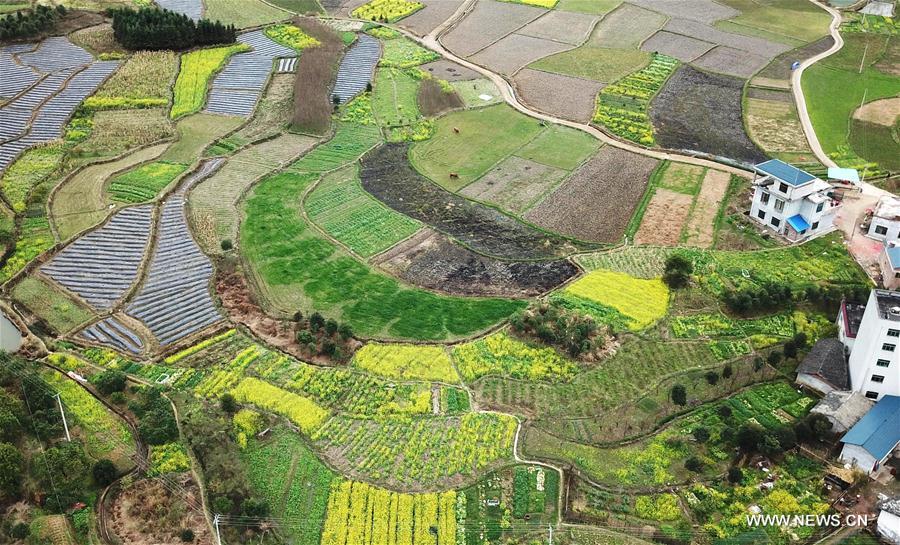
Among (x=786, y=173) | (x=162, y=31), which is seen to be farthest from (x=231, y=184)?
(x=786, y=173)

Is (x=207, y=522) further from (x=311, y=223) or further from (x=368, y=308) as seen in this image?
(x=311, y=223)

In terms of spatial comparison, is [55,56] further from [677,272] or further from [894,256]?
[894,256]

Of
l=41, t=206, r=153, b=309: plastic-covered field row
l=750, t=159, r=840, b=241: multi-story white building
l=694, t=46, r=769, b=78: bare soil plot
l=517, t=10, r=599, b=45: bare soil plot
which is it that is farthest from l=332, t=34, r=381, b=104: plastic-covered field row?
l=750, t=159, r=840, b=241: multi-story white building

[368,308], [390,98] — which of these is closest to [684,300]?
[368,308]

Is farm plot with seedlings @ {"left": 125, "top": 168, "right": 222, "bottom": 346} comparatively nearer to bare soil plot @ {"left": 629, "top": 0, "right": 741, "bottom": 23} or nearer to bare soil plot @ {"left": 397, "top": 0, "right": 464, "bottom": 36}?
bare soil plot @ {"left": 397, "top": 0, "right": 464, "bottom": 36}

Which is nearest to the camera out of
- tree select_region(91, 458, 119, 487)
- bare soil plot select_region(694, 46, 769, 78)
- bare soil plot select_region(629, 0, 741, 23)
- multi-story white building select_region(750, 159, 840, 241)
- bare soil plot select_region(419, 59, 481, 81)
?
tree select_region(91, 458, 119, 487)

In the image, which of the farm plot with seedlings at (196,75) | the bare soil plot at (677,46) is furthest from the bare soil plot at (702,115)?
the farm plot with seedlings at (196,75)
